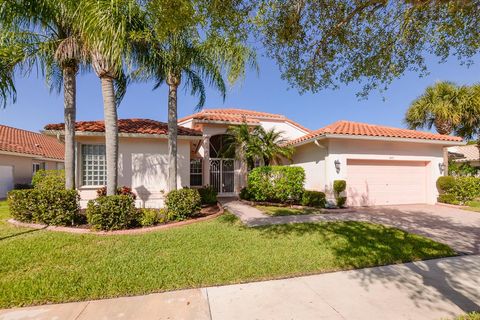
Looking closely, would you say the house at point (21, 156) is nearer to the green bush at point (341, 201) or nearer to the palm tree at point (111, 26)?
the palm tree at point (111, 26)

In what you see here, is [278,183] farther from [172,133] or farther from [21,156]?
[21,156]

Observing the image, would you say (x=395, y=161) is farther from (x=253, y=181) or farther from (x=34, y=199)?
(x=34, y=199)

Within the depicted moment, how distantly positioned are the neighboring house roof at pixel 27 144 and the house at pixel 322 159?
1211cm

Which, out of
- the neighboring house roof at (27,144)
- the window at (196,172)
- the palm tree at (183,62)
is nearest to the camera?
the palm tree at (183,62)

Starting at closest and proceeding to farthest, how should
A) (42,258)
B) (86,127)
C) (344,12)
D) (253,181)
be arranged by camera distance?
(42,258) < (344,12) < (86,127) < (253,181)

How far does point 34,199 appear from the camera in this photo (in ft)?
27.7

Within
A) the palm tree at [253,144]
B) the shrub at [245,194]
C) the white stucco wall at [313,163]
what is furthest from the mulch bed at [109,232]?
the white stucco wall at [313,163]

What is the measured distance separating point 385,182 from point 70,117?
54.2 ft

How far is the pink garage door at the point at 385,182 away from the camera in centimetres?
1288

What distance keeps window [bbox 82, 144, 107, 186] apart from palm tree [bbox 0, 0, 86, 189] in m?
1.79

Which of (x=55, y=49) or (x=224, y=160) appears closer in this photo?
(x=55, y=49)

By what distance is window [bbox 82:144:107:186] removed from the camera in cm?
1158

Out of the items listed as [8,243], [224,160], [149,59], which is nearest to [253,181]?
[224,160]

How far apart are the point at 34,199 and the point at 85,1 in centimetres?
704
